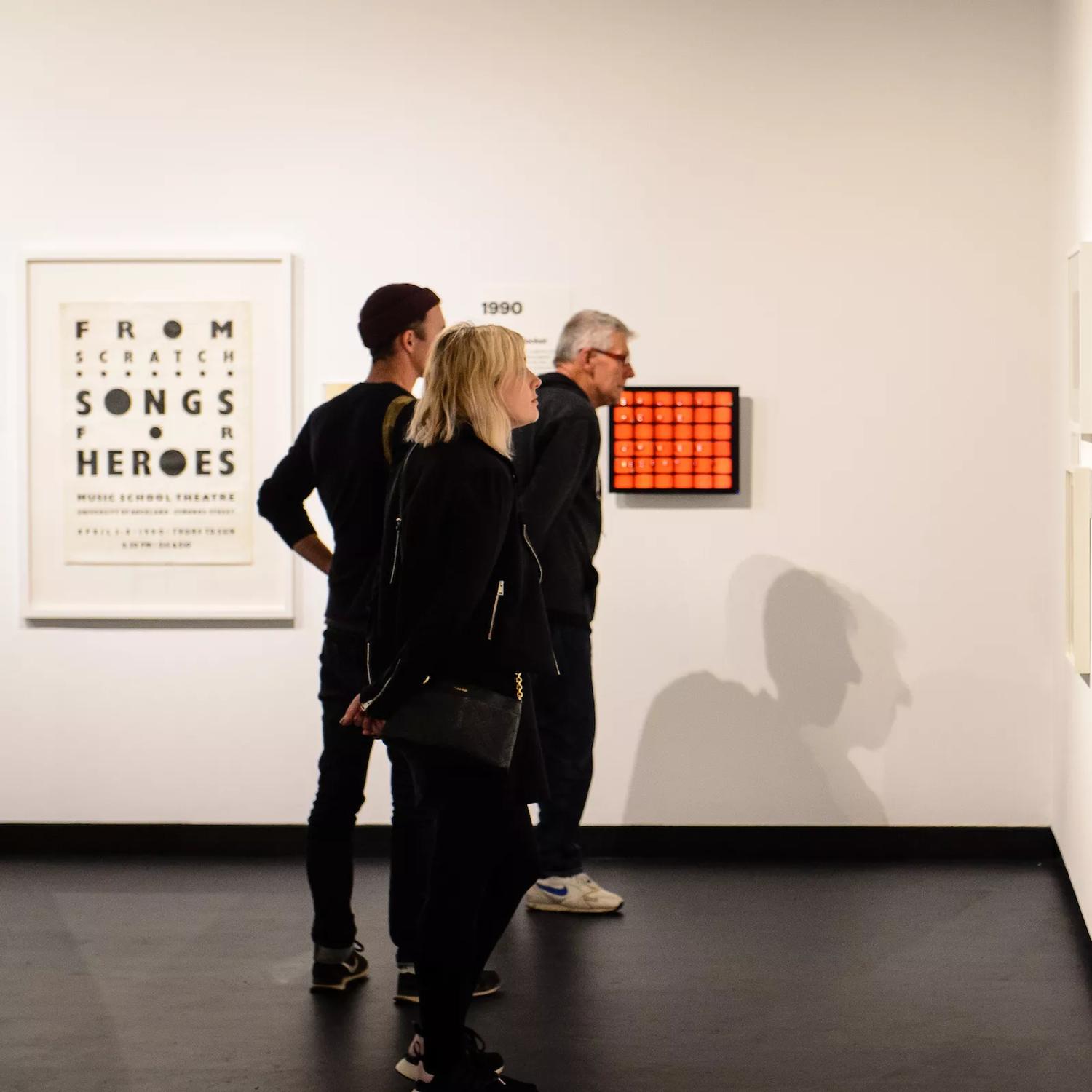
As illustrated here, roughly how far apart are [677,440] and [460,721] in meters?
1.90

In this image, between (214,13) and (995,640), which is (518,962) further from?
(214,13)

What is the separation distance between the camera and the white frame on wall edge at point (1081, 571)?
307 centimetres

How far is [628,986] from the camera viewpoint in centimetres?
298

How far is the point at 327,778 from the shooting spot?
9.50ft

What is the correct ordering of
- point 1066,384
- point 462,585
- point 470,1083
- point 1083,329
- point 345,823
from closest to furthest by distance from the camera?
1. point 462,585
2. point 470,1083
3. point 345,823
4. point 1083,329
5. point 1066,384

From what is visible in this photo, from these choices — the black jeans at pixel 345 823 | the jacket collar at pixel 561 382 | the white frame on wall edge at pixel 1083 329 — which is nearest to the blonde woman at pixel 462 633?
the black jeans at pixel 345 823

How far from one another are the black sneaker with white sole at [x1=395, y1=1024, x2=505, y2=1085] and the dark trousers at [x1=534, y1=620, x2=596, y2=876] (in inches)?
38.5

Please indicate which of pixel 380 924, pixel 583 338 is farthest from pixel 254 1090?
pixel 583 338

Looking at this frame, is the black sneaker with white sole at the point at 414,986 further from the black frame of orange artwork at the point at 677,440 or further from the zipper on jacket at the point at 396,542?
the black frame of orange artwork at the point at 677,440

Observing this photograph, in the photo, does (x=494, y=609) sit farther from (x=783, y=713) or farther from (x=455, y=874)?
(x=783, y=713)

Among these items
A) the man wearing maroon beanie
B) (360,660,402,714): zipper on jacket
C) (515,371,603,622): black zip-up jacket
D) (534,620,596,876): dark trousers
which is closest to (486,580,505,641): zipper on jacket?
(360,660,402,714): zipper on jacket

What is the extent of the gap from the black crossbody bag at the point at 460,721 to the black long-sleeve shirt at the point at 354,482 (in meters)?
0.53

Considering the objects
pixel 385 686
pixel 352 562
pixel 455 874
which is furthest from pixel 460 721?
pixel 352 562

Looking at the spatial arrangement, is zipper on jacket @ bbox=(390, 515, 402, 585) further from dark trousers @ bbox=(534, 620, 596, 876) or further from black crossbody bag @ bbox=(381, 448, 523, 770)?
dark trousers @ bbox=(534, 620, 596, 876)
